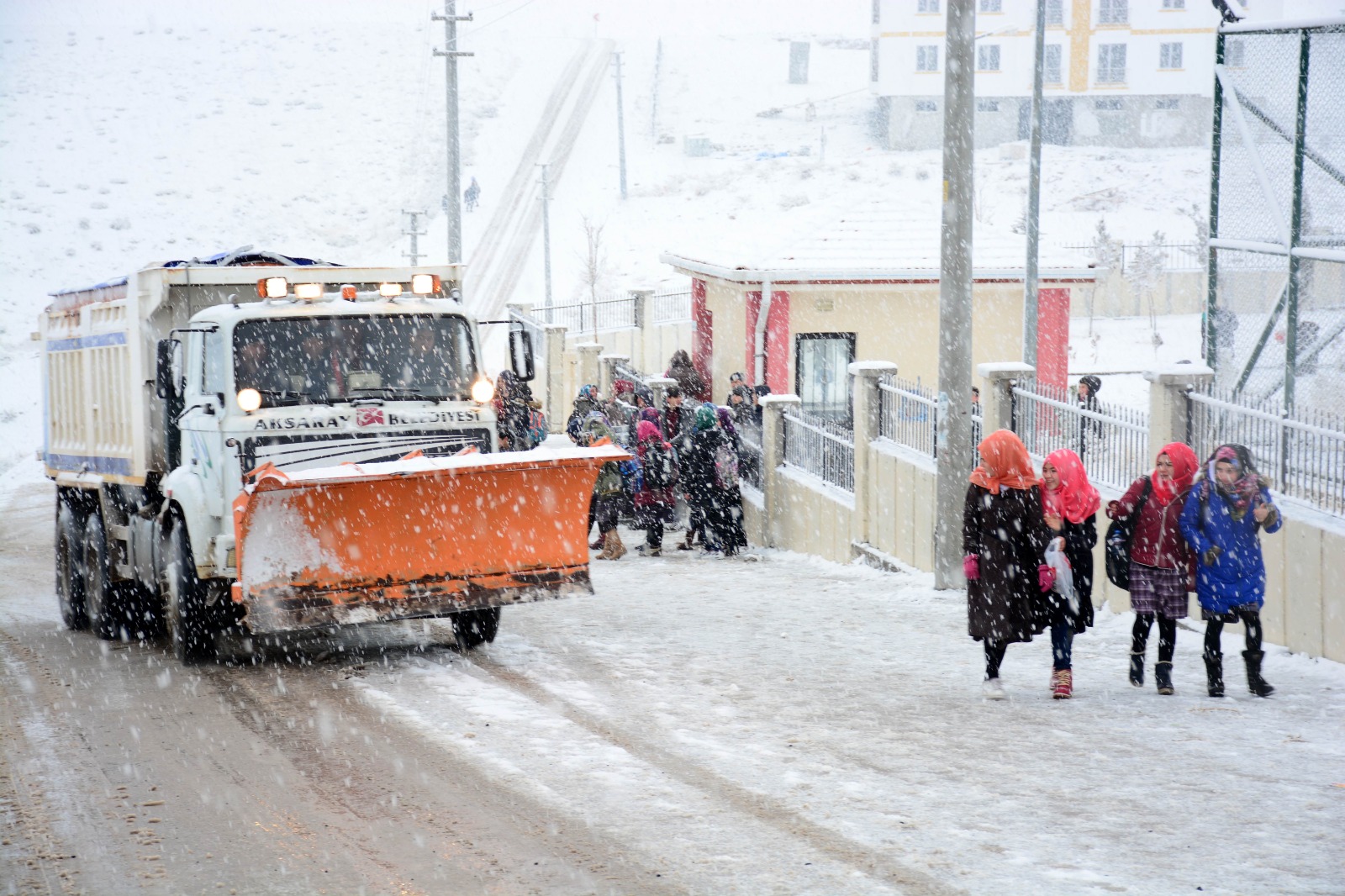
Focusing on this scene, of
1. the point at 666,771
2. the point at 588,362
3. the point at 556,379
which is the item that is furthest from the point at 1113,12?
the point at 666,771

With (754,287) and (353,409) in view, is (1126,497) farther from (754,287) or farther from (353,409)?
(754,287)

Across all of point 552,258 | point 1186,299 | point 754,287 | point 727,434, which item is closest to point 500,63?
point 552,258

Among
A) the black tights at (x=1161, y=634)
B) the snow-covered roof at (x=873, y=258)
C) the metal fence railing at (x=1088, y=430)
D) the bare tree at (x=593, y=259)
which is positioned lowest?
the black tights at (x=1161, y=634)

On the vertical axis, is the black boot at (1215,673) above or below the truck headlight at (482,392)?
below

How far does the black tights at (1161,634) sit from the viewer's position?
8.78m

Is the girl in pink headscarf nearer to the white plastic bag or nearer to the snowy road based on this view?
the snowy road

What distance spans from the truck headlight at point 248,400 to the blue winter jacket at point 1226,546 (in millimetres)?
6124

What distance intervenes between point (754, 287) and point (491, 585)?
15.0m

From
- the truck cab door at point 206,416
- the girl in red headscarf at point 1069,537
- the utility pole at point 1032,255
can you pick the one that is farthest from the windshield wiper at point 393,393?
the utility pole at point 1032,255

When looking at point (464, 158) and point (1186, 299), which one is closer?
point (1186, 299)

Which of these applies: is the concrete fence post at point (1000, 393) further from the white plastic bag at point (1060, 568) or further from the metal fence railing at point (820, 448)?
the white plastic bag at point (1060, 568)

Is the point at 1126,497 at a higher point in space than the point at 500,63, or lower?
lower

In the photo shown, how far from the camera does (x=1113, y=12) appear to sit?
71.8 m

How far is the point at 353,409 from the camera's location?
10.4m
